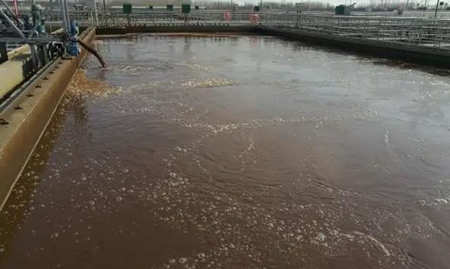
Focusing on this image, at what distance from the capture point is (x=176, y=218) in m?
4.52

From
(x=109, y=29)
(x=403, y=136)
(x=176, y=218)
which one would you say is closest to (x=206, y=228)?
(x=176, y=218)

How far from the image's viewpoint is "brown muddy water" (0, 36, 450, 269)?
3963 millimetres

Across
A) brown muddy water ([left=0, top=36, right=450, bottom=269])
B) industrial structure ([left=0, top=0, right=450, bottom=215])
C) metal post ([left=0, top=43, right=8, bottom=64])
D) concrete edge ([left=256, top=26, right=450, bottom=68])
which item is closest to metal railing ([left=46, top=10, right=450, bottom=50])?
industrial structure ([left=0, top=0, right=450, bottom=215])

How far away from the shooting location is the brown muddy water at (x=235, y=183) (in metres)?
3.96

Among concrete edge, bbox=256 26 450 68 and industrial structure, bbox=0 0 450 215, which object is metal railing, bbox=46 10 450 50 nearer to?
industrial structure, bbox=0 0 450 215

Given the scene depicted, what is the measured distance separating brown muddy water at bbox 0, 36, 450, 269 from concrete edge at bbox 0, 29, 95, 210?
0.18 metres

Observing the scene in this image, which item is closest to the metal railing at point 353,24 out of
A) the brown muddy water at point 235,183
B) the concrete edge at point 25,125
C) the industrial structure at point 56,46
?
the industrial structure at point 56,46

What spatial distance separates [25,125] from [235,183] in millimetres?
3354

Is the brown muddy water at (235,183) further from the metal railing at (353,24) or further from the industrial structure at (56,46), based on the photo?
the metal railing at (353,24)

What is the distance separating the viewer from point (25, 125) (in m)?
6.00

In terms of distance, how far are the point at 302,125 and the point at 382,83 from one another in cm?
569

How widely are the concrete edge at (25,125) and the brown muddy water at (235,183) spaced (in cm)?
18

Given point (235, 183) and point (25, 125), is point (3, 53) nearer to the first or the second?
point (25, 125)

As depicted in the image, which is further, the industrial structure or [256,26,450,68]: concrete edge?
[256,26,450,68]: concrete edge
